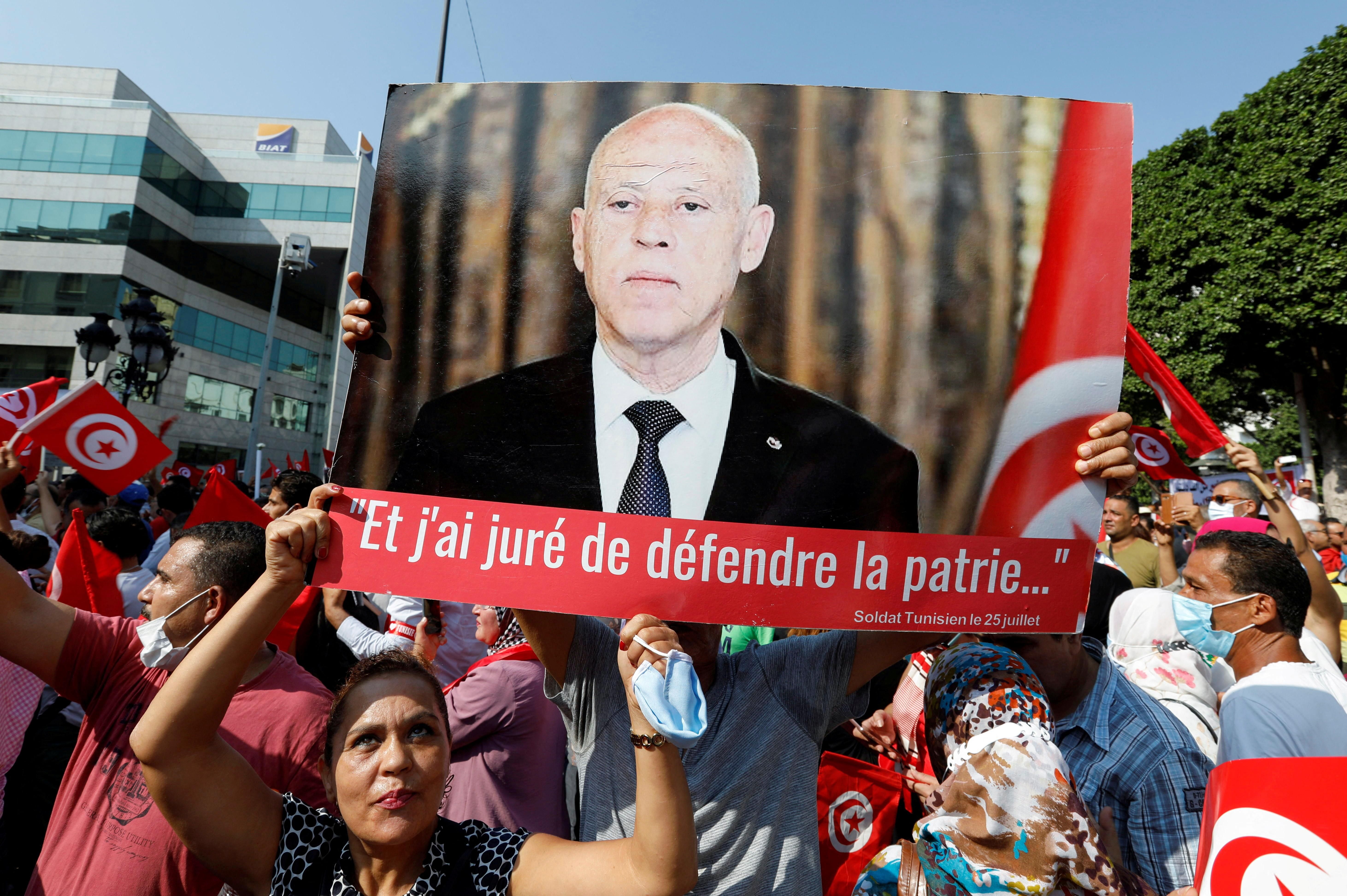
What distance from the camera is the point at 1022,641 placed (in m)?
2.39

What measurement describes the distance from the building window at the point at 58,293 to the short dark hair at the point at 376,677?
38.6 meters

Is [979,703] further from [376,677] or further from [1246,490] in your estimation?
[1246,490]

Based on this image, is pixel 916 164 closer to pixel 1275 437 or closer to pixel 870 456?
pixel 870 456

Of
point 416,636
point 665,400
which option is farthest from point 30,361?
point 665,400

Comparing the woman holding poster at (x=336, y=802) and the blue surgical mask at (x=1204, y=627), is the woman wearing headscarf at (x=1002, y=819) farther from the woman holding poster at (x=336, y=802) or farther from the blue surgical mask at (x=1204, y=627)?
the blue surgical mask at (x=1204, y=627)

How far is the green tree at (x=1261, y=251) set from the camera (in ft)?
59.2

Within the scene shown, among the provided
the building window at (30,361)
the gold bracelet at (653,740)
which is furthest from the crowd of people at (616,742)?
the building window at (30,361)

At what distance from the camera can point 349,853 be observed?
1.81m

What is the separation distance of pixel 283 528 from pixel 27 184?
140 feet

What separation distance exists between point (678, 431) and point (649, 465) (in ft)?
0.35

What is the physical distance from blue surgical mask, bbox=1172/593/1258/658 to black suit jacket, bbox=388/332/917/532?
1579 millimetres

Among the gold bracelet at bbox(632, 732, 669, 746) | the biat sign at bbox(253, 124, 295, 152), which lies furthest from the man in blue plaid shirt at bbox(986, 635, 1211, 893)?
the biat sign at bbox(253, 124, 295, 152)

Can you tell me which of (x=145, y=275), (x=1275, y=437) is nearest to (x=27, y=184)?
(x=145, y=275)

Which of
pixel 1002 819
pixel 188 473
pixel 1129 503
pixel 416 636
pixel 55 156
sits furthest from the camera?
pixel 55 156
